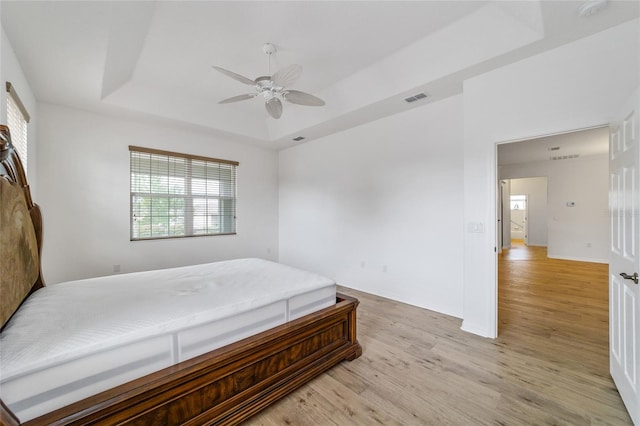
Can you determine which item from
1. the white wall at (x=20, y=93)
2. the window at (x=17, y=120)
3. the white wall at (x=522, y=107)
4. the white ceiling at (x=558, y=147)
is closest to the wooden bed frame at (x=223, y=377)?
the white wall at (x=20, y=93)

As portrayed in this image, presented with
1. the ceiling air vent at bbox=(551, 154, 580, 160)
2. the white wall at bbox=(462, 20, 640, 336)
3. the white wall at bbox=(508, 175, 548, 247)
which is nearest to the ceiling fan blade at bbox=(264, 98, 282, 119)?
the white wall at bbox=(462, 20, 640, 336)

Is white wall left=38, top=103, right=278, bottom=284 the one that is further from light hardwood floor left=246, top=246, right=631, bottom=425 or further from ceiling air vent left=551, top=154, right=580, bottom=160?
ceiling air vent left=551, top=154, right=580, bottom=160

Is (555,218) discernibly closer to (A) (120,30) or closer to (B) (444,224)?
(B) (444,224)

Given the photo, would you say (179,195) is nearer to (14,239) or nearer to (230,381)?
(14,239)

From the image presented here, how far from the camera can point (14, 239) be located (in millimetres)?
1494

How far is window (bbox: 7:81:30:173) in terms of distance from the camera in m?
2.23

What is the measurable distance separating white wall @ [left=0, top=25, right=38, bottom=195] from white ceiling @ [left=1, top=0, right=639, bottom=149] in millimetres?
91

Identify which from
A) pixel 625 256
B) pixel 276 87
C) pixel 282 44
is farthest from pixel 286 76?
pixel 625 256

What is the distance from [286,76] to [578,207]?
794 cm

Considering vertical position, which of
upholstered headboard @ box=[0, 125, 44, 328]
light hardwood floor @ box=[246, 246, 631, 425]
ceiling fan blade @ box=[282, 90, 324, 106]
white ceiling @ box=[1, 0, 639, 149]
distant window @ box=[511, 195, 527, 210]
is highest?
white ceiling @ box=[1, 0, 639, 149]

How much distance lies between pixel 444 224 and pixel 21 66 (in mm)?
4812

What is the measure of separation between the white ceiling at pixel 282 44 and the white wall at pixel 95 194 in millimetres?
378

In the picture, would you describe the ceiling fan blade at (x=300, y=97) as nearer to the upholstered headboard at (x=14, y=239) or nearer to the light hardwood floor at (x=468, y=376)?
the upholstered headboard at (x=14, y=239)

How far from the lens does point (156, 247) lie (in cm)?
414
